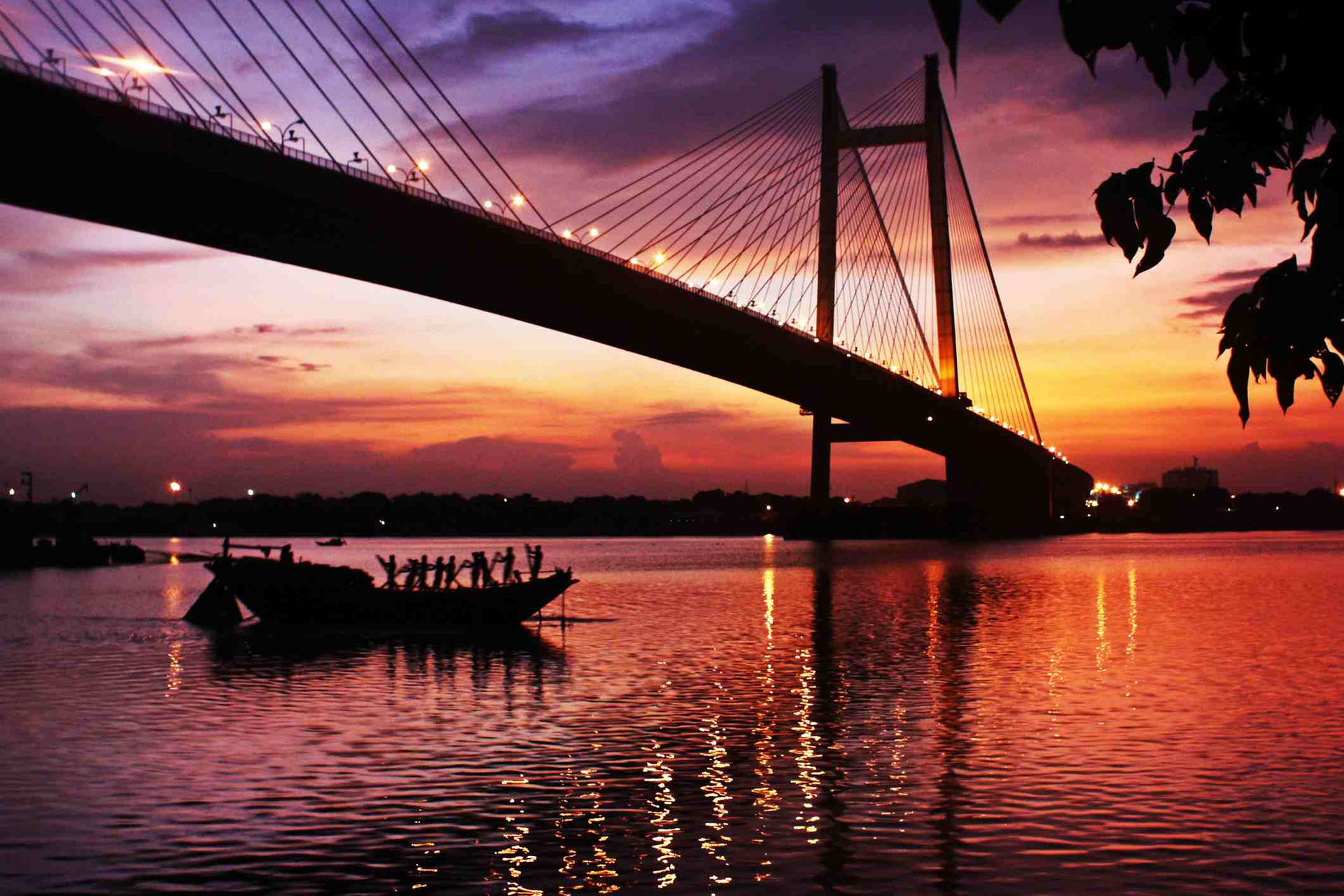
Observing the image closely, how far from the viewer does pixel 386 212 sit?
40.8 metres

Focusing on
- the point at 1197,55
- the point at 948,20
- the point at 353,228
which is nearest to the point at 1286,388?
the point at 1197,55

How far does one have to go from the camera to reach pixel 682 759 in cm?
1636

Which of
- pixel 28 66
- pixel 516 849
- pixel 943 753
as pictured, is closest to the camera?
pixel 516 849

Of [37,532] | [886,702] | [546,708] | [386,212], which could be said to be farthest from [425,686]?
[37,532]

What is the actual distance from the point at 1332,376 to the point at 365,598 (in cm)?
3202

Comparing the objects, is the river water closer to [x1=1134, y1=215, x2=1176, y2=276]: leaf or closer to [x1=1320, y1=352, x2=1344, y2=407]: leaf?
[x1=1320, y1=352, x2=1344, y2=407]: leaf

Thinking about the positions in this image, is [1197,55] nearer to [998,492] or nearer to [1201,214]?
[1201,214]

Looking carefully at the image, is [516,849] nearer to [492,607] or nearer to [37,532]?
[492,607]

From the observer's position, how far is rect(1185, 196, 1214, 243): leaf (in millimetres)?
3330

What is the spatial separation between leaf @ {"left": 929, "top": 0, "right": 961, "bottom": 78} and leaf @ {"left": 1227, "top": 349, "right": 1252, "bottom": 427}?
1099 mm

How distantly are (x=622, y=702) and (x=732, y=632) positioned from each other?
13.7 metres

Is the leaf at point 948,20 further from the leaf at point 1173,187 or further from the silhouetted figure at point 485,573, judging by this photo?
the silhouetted figure at point 485,573

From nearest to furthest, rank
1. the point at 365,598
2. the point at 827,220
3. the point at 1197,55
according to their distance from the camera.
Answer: the point at 1197,55
the point at 365,598
the point at 827,220

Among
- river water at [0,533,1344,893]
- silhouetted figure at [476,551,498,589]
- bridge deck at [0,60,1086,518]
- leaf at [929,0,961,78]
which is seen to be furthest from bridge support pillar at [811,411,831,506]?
leaf at [929,0,961,78]
